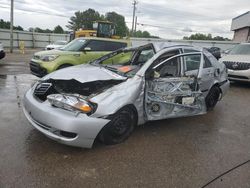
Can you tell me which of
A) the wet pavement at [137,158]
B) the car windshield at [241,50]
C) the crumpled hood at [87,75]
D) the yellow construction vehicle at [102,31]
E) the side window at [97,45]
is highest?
the yellow construction vehicle at [102,31]

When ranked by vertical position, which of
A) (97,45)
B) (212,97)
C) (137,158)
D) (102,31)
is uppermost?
(102,31)

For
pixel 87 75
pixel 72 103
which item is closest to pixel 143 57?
pixel 87 75

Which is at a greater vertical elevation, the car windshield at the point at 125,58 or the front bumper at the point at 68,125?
the car windshield at the point at 125,58

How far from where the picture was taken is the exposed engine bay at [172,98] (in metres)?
3.92

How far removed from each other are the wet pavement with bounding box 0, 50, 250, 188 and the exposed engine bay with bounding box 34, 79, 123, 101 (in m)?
0.68

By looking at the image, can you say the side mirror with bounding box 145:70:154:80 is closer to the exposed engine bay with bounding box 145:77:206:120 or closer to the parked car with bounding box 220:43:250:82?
the exposed engine bay with bounding box 145:77:206:120

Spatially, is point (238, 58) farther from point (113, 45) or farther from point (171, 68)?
point (171, 68)

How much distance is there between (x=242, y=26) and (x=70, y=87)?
3130 cm

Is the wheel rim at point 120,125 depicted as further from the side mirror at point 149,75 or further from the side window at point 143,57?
the side window at point 143,57

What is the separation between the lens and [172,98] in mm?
4156

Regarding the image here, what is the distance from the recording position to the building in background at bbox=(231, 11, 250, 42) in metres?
28.3

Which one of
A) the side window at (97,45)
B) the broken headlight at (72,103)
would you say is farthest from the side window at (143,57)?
the side window at (97,45)

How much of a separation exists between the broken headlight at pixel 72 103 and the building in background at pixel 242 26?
27.0 meters

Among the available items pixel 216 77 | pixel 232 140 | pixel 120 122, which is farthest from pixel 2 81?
pixel 232 140
